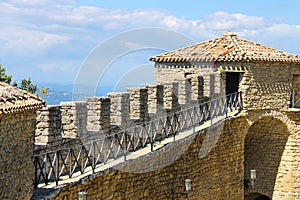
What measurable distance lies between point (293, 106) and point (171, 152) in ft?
24.6

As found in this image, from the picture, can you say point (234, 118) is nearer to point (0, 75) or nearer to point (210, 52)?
point (210, 52)

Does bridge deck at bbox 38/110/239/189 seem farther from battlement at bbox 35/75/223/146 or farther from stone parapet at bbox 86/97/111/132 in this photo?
stone parapet at bbox 86/97/111/132

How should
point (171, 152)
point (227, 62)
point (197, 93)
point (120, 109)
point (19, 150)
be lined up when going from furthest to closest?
point (227, 62) → point (197, 93) → point (171, 152) → point (120, 109) → point (19, 150)

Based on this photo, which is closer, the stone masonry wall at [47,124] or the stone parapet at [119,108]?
the stone masonry wall at [47,124]

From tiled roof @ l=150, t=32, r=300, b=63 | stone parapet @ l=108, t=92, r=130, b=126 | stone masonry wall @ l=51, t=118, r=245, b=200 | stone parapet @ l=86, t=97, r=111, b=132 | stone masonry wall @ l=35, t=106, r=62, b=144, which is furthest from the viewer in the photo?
tiled roof @ l=150, t=32, r=300, b=63

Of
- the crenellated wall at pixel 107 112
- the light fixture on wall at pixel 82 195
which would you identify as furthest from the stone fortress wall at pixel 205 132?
the light fixture on wall at pixel 82 195

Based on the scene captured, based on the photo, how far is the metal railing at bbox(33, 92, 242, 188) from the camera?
977cm

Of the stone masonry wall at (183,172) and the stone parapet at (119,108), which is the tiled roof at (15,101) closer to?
the stone masonry wall at (183,172)

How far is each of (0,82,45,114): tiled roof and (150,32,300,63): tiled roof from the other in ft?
32.3

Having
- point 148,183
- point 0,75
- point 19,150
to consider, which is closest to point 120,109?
point 148,183

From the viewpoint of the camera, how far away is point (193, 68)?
60.9ft

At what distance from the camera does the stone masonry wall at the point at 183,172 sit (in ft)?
35.4

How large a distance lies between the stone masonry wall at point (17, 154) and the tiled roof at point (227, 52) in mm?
10088

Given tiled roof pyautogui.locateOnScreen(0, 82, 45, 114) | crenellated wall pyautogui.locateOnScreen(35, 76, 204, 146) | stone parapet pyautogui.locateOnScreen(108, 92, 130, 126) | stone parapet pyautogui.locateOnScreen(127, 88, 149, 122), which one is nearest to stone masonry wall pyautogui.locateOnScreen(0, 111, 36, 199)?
tiled roof pyautogui.locateOnScreen(0, 82, 45, 114)
